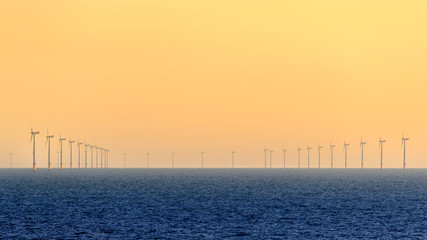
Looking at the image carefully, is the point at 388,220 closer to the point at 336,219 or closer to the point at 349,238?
the point at 336,219

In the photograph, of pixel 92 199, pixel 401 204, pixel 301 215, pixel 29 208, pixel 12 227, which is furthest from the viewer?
pixel 92 199

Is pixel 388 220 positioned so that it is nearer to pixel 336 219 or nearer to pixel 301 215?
pixel 336 219

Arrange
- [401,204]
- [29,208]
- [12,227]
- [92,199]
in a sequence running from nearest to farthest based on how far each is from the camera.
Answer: [12,227] < [29,208] < [401,204] < [92,199]

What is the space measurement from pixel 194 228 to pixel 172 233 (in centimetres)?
448

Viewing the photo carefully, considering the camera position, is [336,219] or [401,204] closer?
[336,219]

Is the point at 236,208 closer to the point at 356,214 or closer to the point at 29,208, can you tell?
the point at 356,214

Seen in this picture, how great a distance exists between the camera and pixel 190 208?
301ft

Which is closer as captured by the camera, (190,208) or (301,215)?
(301,215)

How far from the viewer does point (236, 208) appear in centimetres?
9244

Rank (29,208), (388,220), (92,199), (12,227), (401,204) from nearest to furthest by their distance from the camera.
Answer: (12,227)
(388,220)
(29,208)
(401,204)
(92,199)

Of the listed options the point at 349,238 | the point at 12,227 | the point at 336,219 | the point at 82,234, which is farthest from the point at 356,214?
the point at 12,227

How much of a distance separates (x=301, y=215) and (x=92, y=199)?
146ft

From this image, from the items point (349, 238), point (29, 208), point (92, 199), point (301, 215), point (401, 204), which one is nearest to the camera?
point (349, 238)

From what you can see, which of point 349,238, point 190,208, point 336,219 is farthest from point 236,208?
point 349,238
